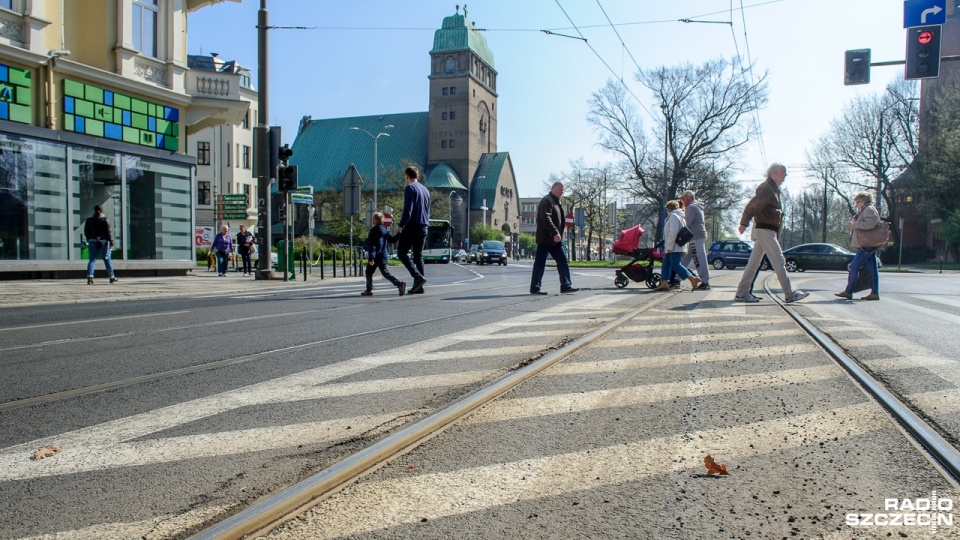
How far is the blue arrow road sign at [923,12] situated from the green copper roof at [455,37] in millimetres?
87576

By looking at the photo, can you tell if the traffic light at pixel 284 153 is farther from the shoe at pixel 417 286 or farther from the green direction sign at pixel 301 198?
the shoe at pixel 417 286

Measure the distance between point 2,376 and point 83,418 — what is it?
5.17 ft

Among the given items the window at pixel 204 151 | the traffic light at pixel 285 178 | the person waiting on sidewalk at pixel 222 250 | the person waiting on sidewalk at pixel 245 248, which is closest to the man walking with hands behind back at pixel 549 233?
the traffic light at pixel 285 178

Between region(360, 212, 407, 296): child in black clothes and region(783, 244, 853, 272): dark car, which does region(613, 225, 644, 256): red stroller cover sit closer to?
region(360, 212, 407, 296): child in black clothes

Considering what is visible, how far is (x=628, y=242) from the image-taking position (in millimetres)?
14516

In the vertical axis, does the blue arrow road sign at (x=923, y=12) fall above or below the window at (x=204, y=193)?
above

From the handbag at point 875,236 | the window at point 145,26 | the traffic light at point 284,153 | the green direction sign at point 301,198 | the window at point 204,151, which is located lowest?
the handbag at point 875,236

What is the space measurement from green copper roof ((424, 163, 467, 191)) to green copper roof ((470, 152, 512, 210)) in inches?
186

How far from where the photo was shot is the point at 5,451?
2898mm

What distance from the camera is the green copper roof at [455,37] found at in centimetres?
9894

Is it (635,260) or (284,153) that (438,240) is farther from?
(635,260)

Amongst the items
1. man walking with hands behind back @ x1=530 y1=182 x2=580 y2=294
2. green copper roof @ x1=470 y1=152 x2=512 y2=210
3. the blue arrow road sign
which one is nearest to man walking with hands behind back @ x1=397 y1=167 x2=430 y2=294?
man walking with hands behind back @ x1=530 y1=182 x2=580 y2=294

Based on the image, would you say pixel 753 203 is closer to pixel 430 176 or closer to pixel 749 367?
pixel 749 367

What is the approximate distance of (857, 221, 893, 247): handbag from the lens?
35.4 ft
